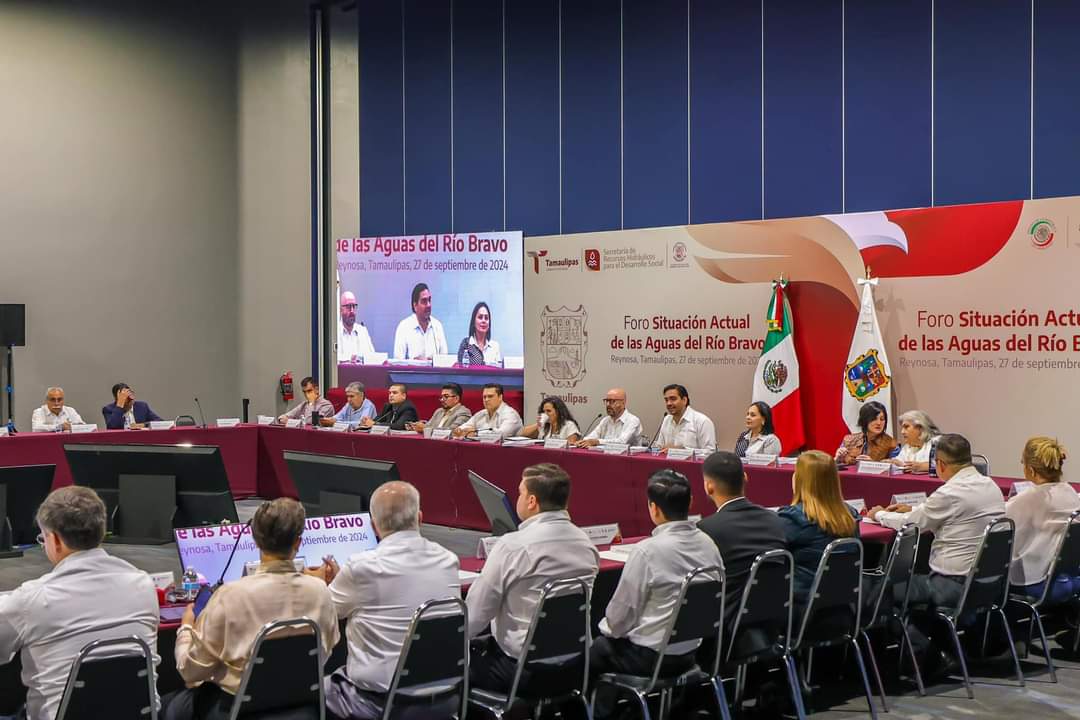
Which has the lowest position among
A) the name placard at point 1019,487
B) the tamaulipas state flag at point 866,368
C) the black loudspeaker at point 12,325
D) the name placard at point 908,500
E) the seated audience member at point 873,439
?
the name placard at point 908,500

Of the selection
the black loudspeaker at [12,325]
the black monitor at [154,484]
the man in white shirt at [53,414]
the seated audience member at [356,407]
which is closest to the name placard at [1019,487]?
the black monitor at [154,484]

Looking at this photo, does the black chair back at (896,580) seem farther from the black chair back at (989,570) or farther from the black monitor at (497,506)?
the black monitor at (497,506)

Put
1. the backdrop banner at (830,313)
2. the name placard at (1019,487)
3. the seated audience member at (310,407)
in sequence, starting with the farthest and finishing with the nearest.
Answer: the seated audience member at (310,407) < the backdrop banner at (830,313) < the name placard at (1019,487)

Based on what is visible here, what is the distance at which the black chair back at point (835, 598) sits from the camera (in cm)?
438

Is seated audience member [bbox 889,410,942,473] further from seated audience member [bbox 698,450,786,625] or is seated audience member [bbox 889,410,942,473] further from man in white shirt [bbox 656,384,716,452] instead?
seated audience member [bbox 698,450,786,625]

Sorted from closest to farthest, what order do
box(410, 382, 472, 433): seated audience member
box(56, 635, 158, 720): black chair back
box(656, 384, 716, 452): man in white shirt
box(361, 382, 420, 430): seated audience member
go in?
box(56, 635, 158, 720): black chair back < box(656, 384, 716, 452): man in white shirt < box(410, 382, 472, 433): seated audience member < box(361, 382, 420, 430): seated audience member

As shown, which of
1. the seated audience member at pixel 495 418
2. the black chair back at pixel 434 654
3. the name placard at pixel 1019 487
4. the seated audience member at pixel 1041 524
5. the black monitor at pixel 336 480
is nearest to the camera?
the black chair back at pixel 434 654

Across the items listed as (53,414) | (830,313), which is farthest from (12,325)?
(830,313)

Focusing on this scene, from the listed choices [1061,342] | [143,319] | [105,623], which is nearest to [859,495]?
[1061,342]

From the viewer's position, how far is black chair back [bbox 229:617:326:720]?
310 centimetres

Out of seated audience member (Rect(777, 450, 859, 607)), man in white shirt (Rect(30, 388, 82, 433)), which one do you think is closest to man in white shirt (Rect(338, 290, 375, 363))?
man in white shirt (Rect(30, 388, 82, 433))

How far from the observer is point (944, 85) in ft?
29.4

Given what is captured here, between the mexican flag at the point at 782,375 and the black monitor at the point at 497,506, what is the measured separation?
4.64 metres

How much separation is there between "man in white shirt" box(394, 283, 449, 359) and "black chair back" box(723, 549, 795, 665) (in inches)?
318
